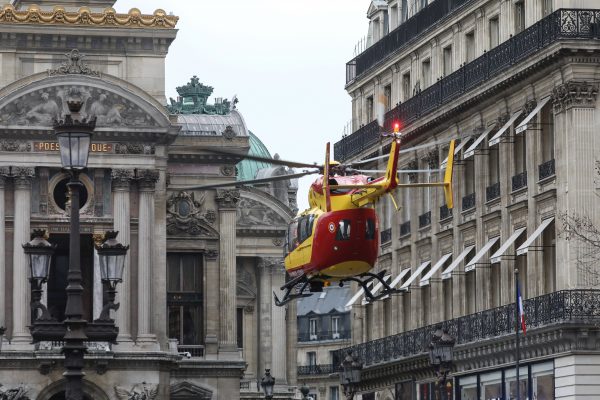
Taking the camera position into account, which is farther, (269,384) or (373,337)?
(373,337)

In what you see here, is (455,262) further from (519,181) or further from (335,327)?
(335,327)

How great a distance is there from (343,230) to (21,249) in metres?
52.7

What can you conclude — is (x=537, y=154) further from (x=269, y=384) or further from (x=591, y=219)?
(x=269, y=384)

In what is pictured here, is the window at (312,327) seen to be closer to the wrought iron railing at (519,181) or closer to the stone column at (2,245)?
the stone column at (2,245)

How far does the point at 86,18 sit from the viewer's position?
112125 millimetres

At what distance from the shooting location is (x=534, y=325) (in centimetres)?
8012

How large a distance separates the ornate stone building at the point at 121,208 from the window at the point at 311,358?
68699 mm

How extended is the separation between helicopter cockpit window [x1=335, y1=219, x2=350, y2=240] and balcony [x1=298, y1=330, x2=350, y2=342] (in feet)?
420

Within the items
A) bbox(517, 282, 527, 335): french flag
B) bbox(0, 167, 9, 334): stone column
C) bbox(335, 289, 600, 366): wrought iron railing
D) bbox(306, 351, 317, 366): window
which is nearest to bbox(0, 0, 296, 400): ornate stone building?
bbox(0, 167, 9, 334): stone column

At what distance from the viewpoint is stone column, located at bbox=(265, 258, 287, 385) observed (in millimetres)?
138000

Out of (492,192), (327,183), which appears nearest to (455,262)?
(492,192)

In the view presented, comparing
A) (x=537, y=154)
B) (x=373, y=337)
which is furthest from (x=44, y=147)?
(x=537, y=154)

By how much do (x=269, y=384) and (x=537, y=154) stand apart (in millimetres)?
18407

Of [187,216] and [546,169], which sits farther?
[187,216]
